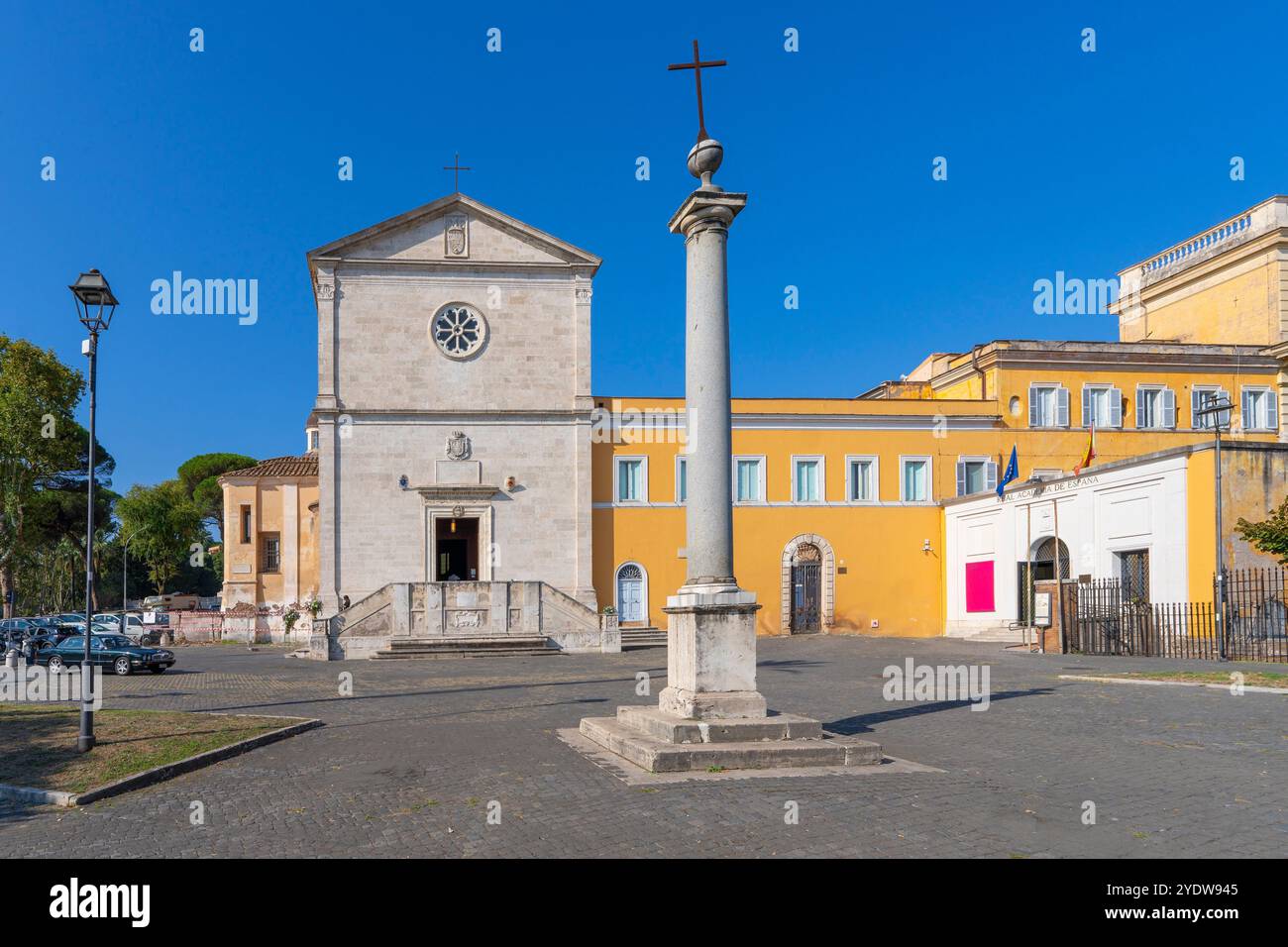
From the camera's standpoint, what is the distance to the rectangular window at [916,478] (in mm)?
39250

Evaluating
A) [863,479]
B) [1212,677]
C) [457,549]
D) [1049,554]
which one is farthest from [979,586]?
[457,549]

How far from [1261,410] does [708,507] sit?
36533 mm

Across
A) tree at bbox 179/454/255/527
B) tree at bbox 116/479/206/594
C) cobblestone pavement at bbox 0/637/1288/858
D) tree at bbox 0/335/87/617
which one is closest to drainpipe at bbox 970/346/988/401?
cobblestone pavement at bbox 0/637/1288/858

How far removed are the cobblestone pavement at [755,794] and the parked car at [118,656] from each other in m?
11.1

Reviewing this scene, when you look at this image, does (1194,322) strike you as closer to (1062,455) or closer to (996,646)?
(1062,455)

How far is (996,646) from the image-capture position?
3106 cm

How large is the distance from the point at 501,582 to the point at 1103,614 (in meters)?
17.6

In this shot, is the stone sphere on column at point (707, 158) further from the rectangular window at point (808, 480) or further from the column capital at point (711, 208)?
the rectangular window at point (808, 480)

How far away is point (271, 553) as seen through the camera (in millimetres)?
44844

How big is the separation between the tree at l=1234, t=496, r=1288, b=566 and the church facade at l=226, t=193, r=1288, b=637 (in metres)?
10.5

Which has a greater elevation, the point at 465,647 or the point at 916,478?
the point at 916,478

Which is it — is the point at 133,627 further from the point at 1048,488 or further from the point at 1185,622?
the point at 1185,622

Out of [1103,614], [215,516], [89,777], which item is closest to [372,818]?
[89,777]

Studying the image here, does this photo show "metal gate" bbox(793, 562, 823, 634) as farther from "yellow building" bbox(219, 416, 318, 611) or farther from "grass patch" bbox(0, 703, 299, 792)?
"grass patch" bbox(0, 703, 299, 792)
